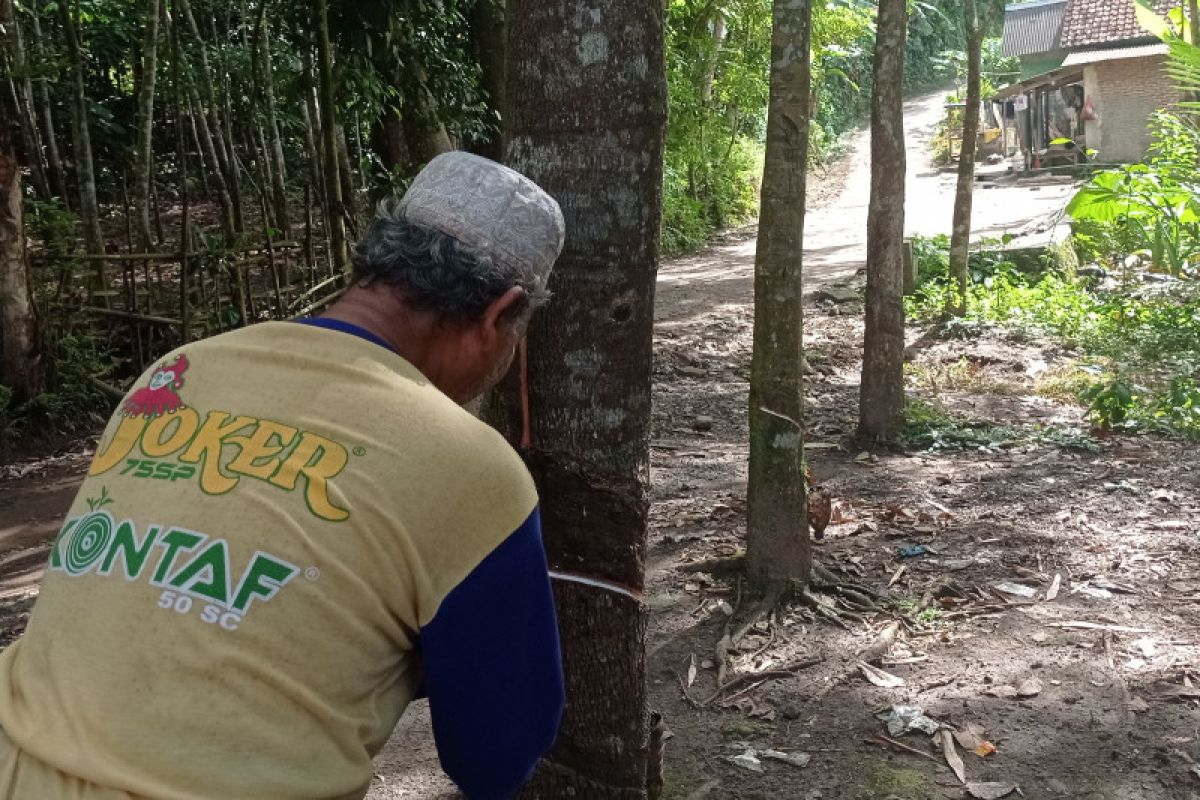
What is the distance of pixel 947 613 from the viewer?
4934 mm

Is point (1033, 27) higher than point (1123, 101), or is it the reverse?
point (1033, 27)

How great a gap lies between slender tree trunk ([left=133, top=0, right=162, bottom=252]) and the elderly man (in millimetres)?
9040

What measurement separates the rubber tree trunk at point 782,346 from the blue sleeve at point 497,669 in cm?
340

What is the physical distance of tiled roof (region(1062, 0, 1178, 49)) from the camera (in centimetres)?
2780

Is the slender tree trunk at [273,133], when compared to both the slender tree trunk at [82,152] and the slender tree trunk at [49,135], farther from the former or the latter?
the slender tree trunk at [49,135]

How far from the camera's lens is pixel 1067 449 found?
24.6 feet

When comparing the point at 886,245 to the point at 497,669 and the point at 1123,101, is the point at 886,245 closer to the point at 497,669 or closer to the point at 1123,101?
the point at 497,669

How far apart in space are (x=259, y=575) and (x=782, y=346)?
12.4 ft

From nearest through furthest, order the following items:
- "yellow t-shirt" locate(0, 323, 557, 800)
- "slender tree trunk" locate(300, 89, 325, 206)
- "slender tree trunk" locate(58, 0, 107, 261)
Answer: "yellow t-shirt" locate(0, 323, 557, 800) < "slender tree trunk" locate(58, 0, 107, 261) < "slender tree trunk" locate(300, 89, 325, 206)

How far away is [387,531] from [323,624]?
141 millimetres

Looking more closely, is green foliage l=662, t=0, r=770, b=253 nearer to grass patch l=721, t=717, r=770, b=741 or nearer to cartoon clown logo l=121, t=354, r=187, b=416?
grass patch l=721, t=717, r=770, b=741

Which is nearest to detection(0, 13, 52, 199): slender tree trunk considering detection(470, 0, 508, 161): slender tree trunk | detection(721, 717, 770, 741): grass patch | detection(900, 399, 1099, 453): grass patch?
detection(470, 0, 508, 161): slender tree trunk

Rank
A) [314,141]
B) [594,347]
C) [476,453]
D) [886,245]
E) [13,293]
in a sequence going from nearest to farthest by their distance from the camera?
[476,453] → [594,347] → [886,245] → [13,293] → [314,141]

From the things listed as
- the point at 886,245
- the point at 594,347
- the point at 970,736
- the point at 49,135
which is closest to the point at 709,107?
the point at 49,135
